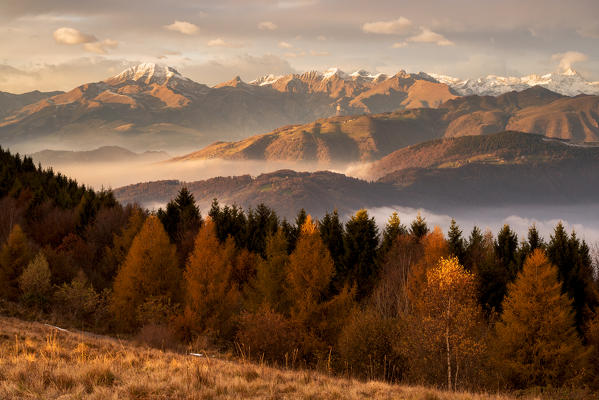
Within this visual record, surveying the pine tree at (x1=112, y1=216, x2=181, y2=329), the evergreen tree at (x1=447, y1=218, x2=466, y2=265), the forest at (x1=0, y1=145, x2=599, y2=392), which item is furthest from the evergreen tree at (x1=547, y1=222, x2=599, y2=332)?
the pine tree at (x1=112, y1=216, x2=181, y2=329)

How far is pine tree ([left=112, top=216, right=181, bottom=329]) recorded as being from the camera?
54938 mm

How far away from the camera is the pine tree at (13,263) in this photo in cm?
6324

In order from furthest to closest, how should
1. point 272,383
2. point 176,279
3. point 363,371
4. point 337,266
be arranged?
point 337,266, point 176,279, point 363,371, point 272,383

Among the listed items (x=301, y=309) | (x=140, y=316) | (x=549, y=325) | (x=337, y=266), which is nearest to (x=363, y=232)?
(x=337, y=266)

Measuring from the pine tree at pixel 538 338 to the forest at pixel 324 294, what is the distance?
0.15 metres

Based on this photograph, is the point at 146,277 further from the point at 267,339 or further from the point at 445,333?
the point at 445,333

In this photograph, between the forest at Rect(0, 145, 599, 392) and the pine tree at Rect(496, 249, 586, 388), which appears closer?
the forest at Rect(0, 145, 599, 392)

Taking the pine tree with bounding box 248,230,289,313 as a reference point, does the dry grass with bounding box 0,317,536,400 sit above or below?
above

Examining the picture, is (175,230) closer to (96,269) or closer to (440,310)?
(96,269)

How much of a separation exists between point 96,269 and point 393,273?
50.0m

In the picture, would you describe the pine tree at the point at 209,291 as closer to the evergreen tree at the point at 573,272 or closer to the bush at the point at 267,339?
the bush at the point at 267,339

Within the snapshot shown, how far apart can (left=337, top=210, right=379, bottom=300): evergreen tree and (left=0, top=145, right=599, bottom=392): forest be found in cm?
22

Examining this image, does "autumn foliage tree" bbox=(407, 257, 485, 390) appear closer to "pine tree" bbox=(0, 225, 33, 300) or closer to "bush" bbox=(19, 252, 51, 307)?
"bush" bbox=(19, 252, 51, 307)

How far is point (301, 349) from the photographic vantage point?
Answer: 160 feet
